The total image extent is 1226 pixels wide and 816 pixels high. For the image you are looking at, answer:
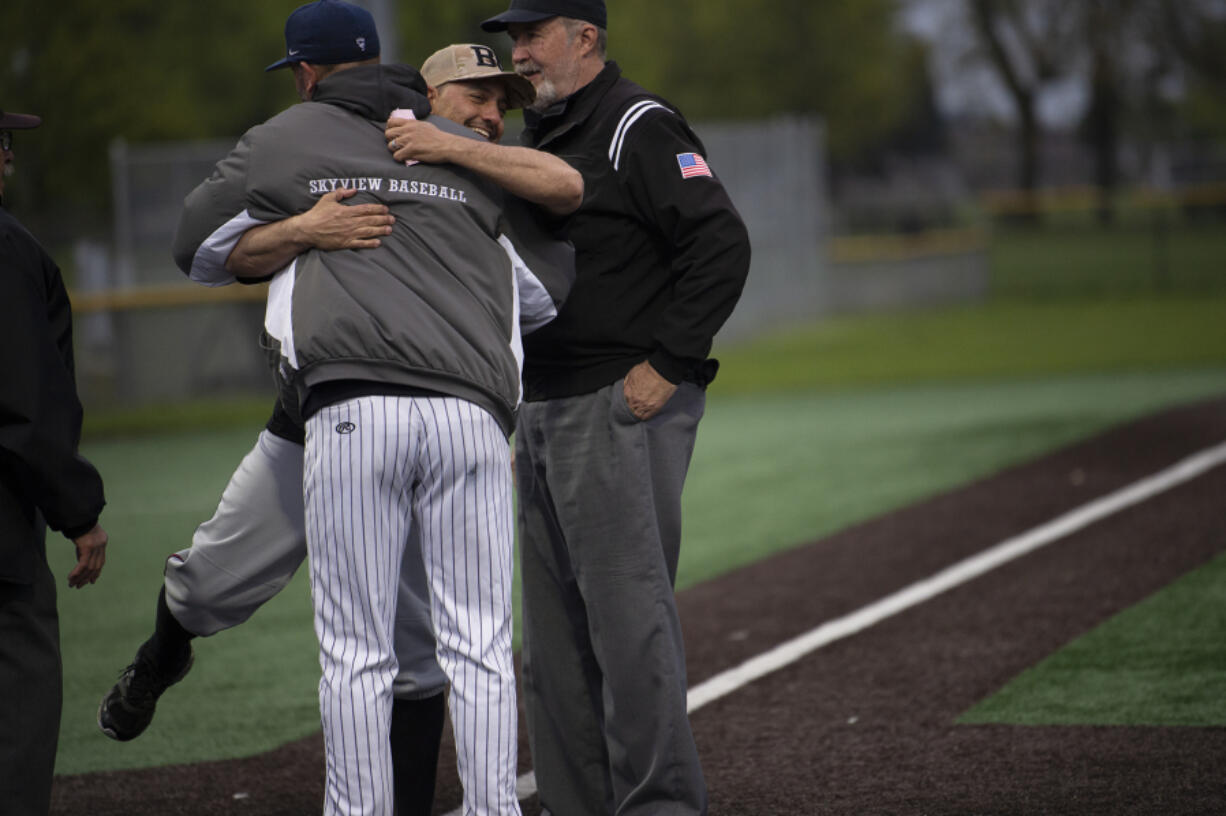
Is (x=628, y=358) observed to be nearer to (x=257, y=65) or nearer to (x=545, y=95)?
(x=545, y=95)

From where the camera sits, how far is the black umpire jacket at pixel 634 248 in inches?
157

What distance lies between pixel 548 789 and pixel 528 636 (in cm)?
41

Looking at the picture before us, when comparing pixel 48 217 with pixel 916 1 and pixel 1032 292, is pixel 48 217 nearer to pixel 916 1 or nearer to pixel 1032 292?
pixel 1032 292

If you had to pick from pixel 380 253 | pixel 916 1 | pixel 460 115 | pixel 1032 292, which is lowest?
pixel 1032 292

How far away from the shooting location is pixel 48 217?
2136 centimetres

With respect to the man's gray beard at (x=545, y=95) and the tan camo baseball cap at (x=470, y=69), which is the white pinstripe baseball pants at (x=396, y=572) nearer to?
the tan camo baseball cap at (x=470, y=69)

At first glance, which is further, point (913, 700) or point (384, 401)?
point (913, 700)

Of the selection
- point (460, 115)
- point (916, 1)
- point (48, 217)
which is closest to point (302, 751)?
point (460, 115)

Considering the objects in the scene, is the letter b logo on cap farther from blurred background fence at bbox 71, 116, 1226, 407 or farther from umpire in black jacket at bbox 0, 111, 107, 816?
blurred background fence at bbox 71, 116, 1226, 407

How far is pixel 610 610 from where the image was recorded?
161 inches

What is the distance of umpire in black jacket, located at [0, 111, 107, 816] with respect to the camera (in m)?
3.49

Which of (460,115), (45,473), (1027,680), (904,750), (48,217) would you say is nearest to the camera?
(45,473)

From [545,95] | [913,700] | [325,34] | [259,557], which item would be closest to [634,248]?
[545,95]

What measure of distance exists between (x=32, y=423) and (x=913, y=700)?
10.8 ft
